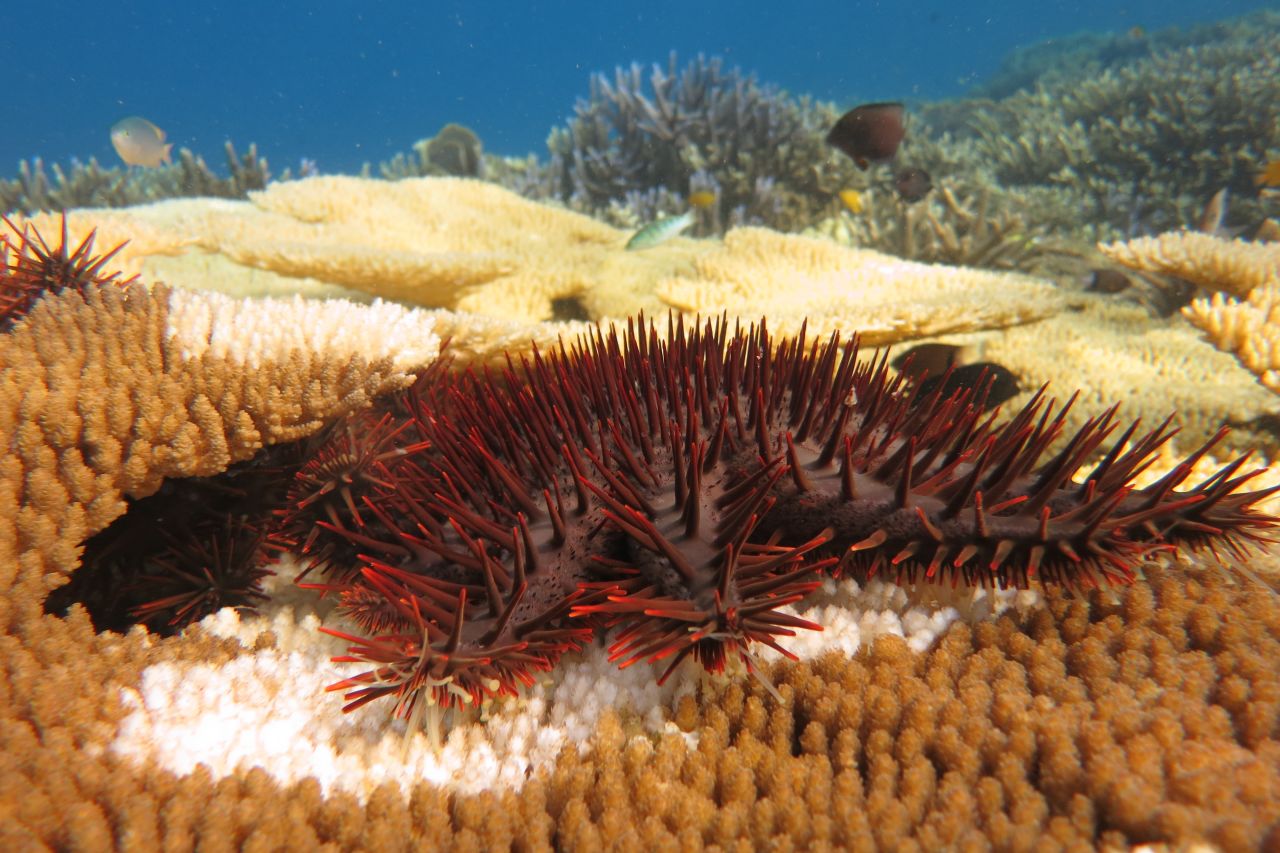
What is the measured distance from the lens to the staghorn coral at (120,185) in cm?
996

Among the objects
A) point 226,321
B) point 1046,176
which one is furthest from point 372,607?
point 1046,176

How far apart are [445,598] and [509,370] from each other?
0.87m

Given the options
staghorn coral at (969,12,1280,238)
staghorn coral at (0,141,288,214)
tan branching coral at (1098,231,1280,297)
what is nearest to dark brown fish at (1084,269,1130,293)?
tan branching coral at (1098,231,1280,297)

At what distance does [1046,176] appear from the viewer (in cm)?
1266

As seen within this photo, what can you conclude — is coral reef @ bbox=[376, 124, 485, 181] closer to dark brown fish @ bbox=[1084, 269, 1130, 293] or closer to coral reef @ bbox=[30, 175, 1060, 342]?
coral reef @ bbox=[30, 175, 1060, 342]

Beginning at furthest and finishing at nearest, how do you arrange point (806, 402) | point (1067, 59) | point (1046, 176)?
point (1067, 59) < point (1046, 176) < point (806, 402)

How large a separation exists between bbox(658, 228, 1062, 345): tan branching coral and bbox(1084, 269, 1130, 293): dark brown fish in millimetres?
2055

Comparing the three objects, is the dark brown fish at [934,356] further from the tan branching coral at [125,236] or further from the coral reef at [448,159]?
the coral reef at [448,159]

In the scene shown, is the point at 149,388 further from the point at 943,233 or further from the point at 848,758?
the point at 943,233

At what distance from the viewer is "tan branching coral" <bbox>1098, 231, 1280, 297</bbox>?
13.0 feet

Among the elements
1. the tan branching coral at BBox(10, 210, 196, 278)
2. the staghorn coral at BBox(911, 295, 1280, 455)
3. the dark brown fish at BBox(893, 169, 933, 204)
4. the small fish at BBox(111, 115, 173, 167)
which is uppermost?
the small fish at BBox(111, 115, 173, 167)

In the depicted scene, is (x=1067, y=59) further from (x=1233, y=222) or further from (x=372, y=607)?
(x=372, y=607)

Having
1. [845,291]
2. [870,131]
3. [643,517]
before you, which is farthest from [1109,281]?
[643,517]

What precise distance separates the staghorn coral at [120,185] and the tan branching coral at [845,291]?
26.0ft
